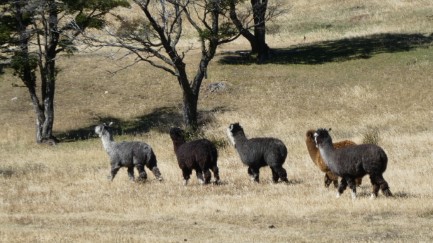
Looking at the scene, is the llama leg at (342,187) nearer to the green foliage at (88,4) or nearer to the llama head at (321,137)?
the llama head at (321,137)

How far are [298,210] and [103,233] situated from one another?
174 inches

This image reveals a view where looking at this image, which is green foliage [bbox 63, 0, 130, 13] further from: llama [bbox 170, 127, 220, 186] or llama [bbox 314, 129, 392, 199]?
llama [bbox 314, 129, 392, 199]

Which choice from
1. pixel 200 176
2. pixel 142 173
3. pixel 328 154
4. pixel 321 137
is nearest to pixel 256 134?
pixel 142 173

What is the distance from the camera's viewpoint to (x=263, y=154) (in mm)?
21469

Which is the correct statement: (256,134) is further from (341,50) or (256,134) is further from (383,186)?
(383,186)

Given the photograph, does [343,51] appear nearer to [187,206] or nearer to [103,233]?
[187,206]

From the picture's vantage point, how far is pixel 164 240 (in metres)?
14.7

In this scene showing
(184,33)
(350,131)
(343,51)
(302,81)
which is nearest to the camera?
(350,131)

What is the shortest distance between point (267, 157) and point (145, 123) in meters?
20.3

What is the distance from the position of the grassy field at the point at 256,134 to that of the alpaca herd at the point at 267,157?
50 centimetres

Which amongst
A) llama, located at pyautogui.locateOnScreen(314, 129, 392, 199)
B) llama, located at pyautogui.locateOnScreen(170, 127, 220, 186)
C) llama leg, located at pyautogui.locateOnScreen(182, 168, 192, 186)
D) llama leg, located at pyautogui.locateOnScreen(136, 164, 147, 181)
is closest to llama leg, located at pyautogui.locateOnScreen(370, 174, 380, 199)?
llama, located at pyautogui.locateOnScreen(314, 129, 392, 199)

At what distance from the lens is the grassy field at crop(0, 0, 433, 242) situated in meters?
16.3

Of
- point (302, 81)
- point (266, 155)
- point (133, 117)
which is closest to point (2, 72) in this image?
point (133, 117)

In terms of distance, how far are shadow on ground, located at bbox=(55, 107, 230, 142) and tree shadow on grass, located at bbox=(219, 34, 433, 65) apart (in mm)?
8839
